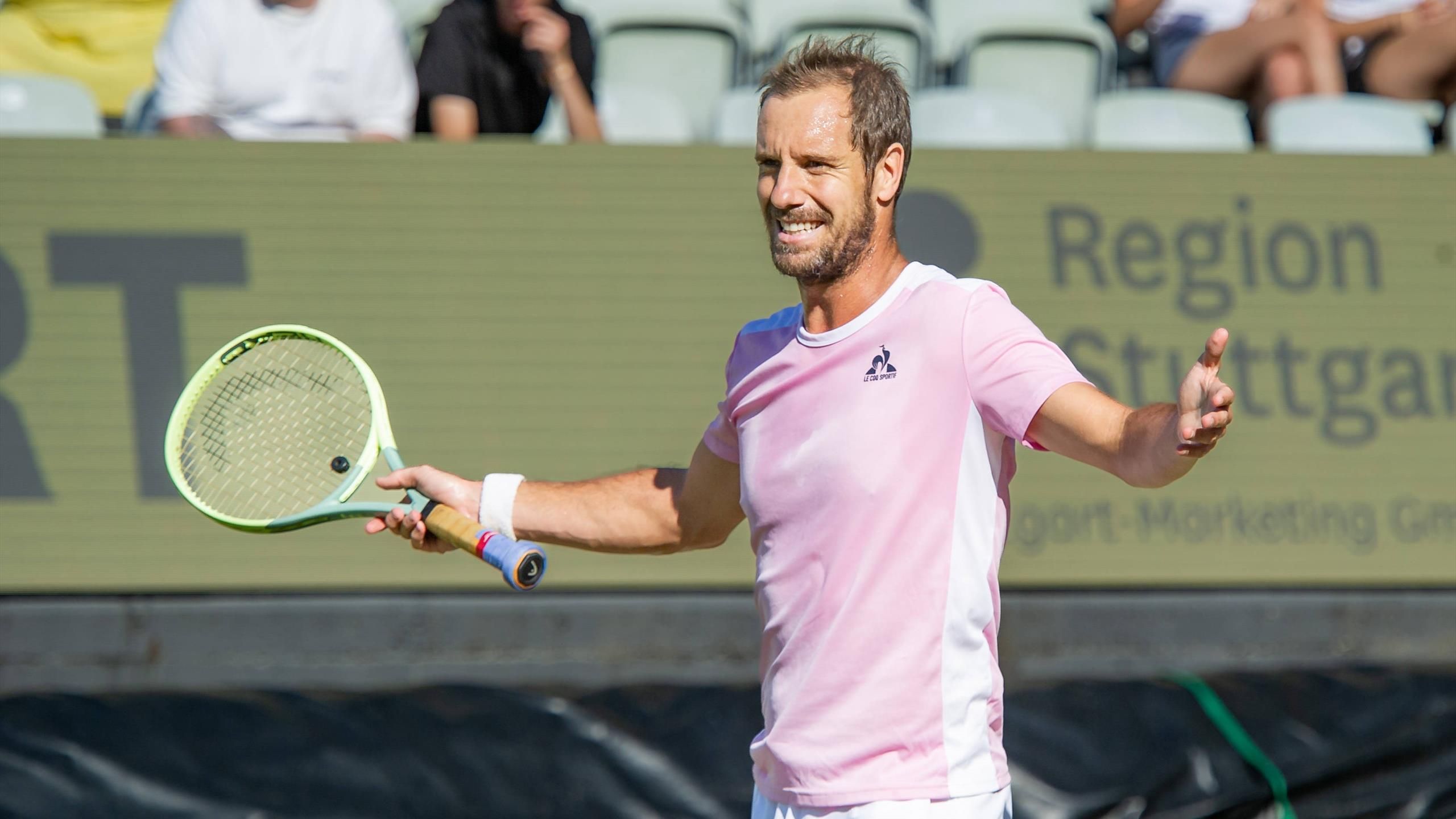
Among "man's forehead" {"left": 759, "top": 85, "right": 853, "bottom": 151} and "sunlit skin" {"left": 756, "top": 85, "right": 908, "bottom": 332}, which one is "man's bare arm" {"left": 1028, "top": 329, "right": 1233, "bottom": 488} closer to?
"sunlit skin" {"left": 756, "top": 85, "right": 908, "bottom": 332}

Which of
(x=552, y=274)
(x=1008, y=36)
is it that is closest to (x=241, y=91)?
(x=552, y=274)

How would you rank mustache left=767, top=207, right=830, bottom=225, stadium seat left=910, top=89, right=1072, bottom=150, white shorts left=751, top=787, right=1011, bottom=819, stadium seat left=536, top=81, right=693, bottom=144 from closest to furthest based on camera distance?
white shorts left=751, top=787, right=1011, bottom=819, mustache left=767, top=207, right=830, bottom=225, stadium seat left=910, top=89, right=1072, bottom=150, stadium seat left=536, top=81, right=693, bottom=144

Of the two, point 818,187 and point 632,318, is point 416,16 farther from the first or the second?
point 818,187

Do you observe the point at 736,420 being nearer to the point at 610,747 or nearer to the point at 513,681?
the point at 610,747

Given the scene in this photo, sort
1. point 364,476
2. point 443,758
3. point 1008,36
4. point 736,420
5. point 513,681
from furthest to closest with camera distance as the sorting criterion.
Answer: point 1008,36 → point 513,681 → point 443,758 → point 364,476 → point 736,420

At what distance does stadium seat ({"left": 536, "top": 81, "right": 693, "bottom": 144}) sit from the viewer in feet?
17.8

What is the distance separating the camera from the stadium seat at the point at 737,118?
17.6ft

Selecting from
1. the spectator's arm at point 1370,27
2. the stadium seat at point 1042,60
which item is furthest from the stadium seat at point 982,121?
the spectator's arm at point 1370,27

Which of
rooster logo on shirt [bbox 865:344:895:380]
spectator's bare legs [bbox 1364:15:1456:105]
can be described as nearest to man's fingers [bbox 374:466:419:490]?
rooster logo on shirt [bbox 865:344:895:380]

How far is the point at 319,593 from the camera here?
4703mm

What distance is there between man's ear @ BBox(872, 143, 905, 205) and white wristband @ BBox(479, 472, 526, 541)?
779 millimetres

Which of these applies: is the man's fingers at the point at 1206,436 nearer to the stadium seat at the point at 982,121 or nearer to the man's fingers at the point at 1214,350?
the man's fingers at the point at 1214,350

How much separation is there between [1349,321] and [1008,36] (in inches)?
73.5

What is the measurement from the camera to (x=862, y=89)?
2.14 meters
